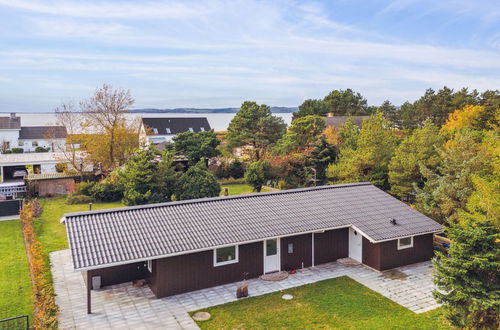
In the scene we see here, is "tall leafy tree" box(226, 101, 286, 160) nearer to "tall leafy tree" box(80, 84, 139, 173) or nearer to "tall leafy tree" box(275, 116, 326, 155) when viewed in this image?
"tall leafy tree" box(275, 116, 326, 155)

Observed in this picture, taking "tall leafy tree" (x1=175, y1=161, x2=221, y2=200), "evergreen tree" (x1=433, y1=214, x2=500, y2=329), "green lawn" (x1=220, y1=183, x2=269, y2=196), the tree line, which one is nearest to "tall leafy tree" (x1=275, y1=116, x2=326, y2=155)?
the tree line

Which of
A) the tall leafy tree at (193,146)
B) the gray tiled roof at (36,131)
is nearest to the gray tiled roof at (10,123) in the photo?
the gray tiled roof at (36,131)

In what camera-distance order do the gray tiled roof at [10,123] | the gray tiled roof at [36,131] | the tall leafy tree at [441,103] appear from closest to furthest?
the tall leafy tree at [441,103], the gray tiled roof at [10,123], the gray tiled roof at [36,131]

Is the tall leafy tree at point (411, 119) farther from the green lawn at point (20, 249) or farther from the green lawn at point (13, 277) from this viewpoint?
the green lawn at point (13, 277)

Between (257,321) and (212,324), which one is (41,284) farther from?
(257,321)

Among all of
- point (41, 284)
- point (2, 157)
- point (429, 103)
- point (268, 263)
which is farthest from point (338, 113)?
point (41, 284)

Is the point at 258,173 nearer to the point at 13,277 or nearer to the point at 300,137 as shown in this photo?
the point at 300,137
